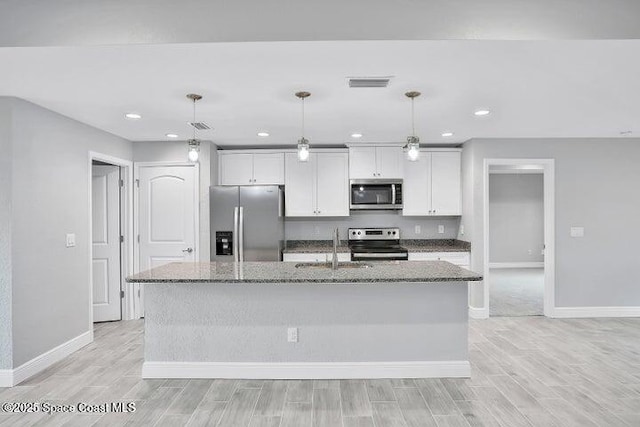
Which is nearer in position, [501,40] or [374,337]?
[501,40]

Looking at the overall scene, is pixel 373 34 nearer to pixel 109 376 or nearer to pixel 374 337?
pixel 374 337

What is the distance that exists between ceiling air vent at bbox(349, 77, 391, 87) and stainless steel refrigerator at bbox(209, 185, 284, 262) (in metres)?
2.34

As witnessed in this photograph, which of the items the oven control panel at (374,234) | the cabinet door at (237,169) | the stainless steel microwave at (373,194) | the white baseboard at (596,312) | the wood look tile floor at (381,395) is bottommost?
the wood look tile floor at (381,395)

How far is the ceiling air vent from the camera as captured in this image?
8.82 ft

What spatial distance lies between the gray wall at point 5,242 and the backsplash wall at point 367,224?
328cm

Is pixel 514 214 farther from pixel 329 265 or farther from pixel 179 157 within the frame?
pixel 179 157

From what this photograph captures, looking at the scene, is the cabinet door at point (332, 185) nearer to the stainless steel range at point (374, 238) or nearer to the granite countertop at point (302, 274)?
the stainless steel range at point (374, 238)

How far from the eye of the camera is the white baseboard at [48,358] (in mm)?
3084

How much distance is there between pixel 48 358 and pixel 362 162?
4100 millimetres

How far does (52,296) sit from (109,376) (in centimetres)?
98

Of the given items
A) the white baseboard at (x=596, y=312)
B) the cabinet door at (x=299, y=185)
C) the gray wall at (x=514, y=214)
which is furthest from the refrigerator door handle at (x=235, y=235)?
the gray wall at (x=514, y=214)

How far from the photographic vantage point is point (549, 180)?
4.96 metres

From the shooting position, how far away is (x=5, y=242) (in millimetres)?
3051

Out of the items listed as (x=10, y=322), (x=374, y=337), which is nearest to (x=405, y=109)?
(x=374, y=337)
